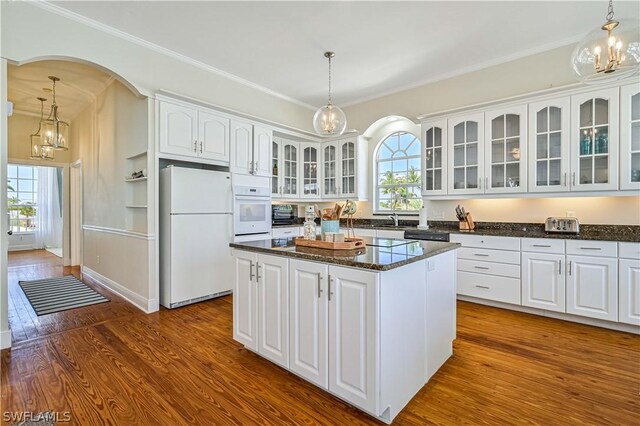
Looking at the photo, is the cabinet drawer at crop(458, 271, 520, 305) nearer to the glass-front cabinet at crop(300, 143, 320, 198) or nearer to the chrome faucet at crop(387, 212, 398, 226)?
the chrome faucet at crop(387, 212, 398, 226)

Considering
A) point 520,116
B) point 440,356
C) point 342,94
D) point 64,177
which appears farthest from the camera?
point 64,177

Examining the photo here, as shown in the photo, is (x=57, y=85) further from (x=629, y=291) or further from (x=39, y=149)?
(x=629, y=291)

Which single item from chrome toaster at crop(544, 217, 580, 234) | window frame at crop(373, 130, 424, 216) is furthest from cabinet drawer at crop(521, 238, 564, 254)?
window frame at crop(373, 130, 424, 216)

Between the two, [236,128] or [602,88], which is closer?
[602,88]

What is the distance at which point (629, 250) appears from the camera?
2.85m

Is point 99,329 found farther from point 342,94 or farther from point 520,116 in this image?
point 520,116

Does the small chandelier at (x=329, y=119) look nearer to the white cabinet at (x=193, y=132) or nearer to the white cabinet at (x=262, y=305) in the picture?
the white cabinet at (x=262, y=305)

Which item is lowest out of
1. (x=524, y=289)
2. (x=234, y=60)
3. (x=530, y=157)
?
(x=524, y=289)

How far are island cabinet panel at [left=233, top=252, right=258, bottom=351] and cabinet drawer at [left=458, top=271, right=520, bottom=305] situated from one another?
2722 mm

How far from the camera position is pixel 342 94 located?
16.8 ft

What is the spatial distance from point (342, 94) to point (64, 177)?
585 centimetres

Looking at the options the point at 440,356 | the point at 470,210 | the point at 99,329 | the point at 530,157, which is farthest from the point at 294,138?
the point at 440,356

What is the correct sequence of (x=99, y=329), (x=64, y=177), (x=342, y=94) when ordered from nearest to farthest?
(x=99, y=329) < (x=342, y=94) < (x=64, y=177)

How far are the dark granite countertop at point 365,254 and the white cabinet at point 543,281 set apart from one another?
165cm
